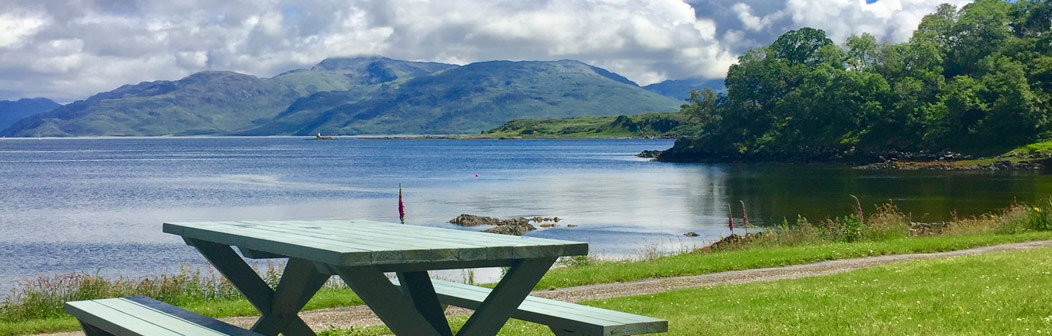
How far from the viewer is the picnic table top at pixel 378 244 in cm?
604

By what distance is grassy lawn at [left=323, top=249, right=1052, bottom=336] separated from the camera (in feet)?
32.1

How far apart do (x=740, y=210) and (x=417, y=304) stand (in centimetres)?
4579

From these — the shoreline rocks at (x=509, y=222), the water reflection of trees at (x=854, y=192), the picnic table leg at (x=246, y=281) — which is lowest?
the shoreline rocks at (x=509, y=222)

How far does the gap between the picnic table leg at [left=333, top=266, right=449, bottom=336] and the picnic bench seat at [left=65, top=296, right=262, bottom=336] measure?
1.53 meters

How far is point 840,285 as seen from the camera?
1403 cm

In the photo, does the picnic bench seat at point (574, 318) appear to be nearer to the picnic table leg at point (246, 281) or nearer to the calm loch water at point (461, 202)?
the picnic table leg at point (246, 281)

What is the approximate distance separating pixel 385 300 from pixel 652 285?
442 inches

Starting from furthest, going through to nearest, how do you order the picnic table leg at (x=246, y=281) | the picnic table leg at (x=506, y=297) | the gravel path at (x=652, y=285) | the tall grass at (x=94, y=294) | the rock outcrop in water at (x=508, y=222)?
the rock outcrop in water at (x=508, y=222) < the tall grass at (x=94, y=294) < the gravel path at (x=652, y=285) < the picnic table leg at (x=246, y=281) < the picnic table leg at (x=506, y=297)

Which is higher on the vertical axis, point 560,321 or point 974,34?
point 974,34

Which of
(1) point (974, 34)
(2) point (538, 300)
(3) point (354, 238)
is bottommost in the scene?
(2) point (538, 300)

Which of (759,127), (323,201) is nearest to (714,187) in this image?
(323,201)

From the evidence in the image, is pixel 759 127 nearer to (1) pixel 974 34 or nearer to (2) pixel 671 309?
(1) pixel 974 34

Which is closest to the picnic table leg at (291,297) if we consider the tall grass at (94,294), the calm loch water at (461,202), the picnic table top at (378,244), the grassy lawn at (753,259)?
the picnic table top at (378,244)

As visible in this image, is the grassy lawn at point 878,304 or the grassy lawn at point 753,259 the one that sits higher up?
the grassy lawn at point 878,304
